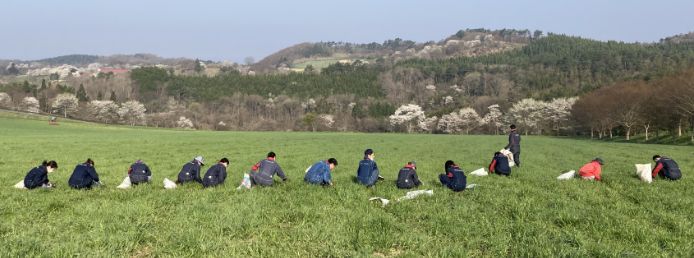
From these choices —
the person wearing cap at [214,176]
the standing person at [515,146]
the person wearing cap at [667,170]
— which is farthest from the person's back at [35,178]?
the person wearing cap at [667,170]

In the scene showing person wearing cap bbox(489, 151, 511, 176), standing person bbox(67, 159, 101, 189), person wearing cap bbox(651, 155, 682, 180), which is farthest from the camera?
person wearing cap bbox(489, 151, 511, 176)

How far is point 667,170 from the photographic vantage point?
18406 millimetres

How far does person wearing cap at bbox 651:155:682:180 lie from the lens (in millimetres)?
18219

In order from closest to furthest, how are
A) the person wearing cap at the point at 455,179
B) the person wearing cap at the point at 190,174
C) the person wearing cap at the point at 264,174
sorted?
the person wearing cap at the point at 455,179 < the person wearing cap at the point at 264,174 < the person wearing cap at the point at 190,174

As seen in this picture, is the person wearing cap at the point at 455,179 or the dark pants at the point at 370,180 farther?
A: the dark pants at the point at 370,180

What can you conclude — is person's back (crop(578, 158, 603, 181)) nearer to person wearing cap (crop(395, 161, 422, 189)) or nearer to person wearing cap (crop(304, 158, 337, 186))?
person wearing cap (crop(395, 161, 422, 189))

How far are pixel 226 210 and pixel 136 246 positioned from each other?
2978 millimetres

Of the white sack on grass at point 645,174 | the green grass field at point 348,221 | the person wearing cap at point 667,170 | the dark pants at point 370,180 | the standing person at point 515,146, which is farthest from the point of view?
the standing person at point 515,146

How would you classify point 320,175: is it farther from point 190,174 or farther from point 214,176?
point 190,174

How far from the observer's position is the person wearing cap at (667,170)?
18.2 m

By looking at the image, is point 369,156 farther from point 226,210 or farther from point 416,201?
point 226,210

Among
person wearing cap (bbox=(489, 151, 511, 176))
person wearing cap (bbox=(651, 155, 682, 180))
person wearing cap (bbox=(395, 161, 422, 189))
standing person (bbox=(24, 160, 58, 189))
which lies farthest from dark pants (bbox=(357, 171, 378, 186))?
person wearing cap (bbox=(651, 155, 682, 180))

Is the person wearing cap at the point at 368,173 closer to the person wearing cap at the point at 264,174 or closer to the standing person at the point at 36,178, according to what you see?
the person wearing cap at the point at 264,174

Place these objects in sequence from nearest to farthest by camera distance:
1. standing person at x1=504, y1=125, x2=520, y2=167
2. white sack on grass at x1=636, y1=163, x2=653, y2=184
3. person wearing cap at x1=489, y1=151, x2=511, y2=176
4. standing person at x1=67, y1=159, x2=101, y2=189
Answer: standing person at x1=67, y1=159, x2=101, y2=189 → white sack on grass at x1=636, y1=163, x2=653, y2=184 → person wearing cap at x1=489, y1=151, x2=511, y2=176 → standing person at x1=504, y1=125, x2=520, y2=167
